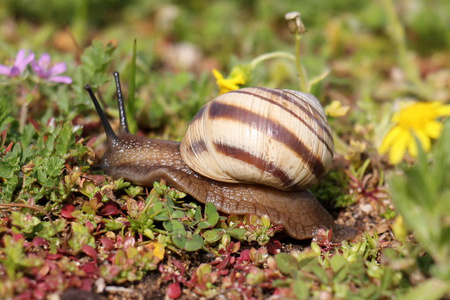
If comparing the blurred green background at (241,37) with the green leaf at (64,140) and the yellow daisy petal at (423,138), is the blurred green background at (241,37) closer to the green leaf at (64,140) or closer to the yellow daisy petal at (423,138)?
the green leaf at (64,140)

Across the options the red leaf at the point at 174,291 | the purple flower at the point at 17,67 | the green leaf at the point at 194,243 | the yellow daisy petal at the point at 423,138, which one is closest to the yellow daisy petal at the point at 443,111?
the yellow daisy petal at the point at 423,138

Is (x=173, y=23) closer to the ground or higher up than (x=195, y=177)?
higher up

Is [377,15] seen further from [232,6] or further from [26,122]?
[26,122]

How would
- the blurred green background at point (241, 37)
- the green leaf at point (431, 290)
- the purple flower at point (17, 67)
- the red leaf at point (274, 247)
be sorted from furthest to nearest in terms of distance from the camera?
the blurred green background at point (241, 37) < the purple flower at point (17, 67) < the red leaf at point (274, 247) < the green leaf at point (431, 290)

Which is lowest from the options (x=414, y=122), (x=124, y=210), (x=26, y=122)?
(x=124, y=210)

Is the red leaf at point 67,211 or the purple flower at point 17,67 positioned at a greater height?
the purple flower at point 17,67

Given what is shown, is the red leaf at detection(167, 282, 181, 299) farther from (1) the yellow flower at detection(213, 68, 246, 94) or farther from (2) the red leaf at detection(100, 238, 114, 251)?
(1) the yellow flower at detection(213, 68, 246, 94)

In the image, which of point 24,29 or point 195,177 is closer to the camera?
point 195,177

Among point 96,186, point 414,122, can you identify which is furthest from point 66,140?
point 414,122
